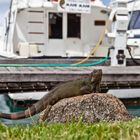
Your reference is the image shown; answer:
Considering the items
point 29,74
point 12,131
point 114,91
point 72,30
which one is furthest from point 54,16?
point 12,131

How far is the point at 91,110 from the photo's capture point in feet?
25.5

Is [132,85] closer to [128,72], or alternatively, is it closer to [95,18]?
[128,72]

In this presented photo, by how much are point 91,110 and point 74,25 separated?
13618 millimetres

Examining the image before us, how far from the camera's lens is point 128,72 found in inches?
531

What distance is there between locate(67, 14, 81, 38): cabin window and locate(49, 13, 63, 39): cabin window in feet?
1.23

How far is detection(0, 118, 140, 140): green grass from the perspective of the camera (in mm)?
4359

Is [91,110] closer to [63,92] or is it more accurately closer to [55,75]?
[63,92]

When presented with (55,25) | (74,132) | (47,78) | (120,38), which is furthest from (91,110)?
(55,25)

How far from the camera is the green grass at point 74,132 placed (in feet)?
14.3

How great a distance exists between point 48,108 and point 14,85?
4207 mm

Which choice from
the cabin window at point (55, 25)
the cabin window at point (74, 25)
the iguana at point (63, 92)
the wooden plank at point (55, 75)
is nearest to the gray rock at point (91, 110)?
the iguana at point (63, 92)

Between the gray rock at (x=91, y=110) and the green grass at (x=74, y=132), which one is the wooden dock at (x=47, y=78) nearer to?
the gray rock at (x=91, y=110)

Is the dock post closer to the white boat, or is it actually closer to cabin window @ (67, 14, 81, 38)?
the white boat

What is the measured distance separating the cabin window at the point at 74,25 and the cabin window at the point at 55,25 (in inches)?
14.8
